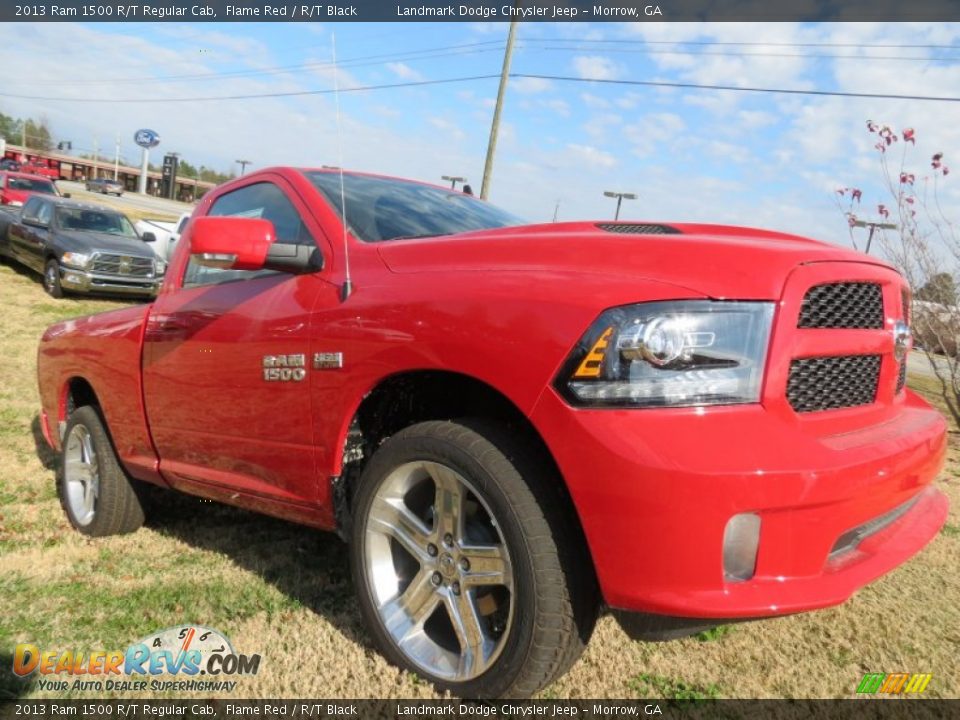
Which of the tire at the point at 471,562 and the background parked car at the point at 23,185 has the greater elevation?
the tire at the point at 471,562

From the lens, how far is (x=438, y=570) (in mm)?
2291

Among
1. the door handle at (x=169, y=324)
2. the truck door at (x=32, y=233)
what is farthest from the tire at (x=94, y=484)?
the truck door at (x=32, y=233)

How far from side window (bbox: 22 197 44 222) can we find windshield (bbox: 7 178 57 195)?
11.4 meters

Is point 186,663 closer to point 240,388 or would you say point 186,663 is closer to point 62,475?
point 240,388

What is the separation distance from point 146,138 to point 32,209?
47587mm

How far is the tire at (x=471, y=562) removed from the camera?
1944 millimetres

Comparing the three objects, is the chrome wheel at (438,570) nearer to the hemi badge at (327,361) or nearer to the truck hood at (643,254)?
the hemi badge at (327,361)

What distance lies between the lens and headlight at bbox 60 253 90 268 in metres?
12.0

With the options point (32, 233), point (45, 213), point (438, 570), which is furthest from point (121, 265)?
point (438, 570)

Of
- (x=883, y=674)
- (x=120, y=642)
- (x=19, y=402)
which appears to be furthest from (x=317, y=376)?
(x=19, y=402)

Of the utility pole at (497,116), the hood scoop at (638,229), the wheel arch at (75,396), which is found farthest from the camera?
the utility pole at (497,116)

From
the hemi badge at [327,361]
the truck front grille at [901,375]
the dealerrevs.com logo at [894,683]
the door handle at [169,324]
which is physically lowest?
the dealerrevs.com logo at [894,683]

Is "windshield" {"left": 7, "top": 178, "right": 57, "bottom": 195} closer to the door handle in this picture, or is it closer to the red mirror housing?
the door handle

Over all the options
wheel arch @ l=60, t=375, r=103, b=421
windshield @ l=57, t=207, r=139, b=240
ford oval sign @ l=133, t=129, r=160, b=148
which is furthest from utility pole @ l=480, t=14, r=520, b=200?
ford oval sign @ l=133, t=129, r=160, b=148
